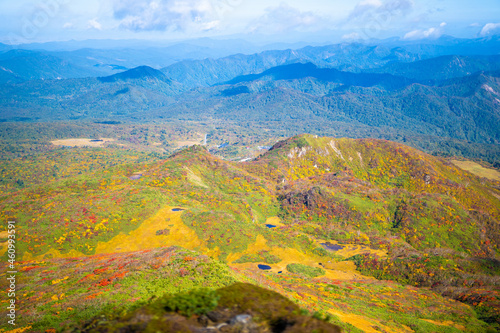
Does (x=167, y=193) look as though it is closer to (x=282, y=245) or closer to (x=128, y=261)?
(x=282, y=245)

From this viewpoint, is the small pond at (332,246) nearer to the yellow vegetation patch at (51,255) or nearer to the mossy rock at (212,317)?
the yellow vegetation patch at (51,255)

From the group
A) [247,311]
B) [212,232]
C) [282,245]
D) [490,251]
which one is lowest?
[490,251]

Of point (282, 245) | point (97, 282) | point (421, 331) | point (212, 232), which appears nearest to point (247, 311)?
point (97, 282)

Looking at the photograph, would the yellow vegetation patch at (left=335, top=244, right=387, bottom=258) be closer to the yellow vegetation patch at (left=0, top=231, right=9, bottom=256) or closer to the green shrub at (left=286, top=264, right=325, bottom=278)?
the green shrub at (left=286, top=264, right=325, bottom=278)

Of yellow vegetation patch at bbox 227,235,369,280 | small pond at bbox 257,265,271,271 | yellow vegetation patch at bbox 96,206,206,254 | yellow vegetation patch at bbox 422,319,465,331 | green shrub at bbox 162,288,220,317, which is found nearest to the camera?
green shrub at bbox 162,288,220,317

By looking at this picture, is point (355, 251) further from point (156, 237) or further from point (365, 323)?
point (156, 237)

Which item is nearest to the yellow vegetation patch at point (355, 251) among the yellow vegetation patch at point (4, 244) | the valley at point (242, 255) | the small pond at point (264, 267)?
the valley at point (242, 255)

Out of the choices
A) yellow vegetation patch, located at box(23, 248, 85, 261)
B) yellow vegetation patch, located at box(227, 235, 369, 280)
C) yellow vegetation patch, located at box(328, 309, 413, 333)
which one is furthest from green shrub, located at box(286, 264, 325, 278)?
yellow vegetation patch, located at box(23, 248, 85, 261)
